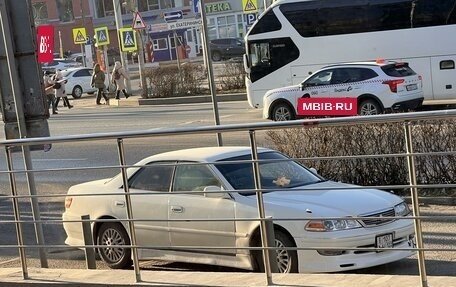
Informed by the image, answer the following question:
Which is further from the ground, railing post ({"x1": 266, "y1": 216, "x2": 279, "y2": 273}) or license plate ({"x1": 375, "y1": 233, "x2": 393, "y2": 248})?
railing post ({"x1": 266, "y1": 216, "x2": 279, "y2": 273})

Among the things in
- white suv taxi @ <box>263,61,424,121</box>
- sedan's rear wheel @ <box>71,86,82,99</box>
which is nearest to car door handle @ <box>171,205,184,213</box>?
white suv taxi @ <box>263,61,424,121</box>

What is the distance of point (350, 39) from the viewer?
2814 cm

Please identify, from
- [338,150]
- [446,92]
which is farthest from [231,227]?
[446,92]

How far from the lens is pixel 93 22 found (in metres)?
80.3

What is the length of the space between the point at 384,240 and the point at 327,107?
35.8ft

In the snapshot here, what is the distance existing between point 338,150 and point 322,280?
619 cm

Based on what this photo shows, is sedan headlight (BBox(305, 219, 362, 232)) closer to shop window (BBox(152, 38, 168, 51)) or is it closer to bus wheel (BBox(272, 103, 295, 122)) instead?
bus wheel (BBox(272, 103, 295, 122))

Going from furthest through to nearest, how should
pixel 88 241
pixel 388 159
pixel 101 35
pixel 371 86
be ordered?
pixel 101 35 → pixel 371 86 → pixel 388 159 → pixel 88 241

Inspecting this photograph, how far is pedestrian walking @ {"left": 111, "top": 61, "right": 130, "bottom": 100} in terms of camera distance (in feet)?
125

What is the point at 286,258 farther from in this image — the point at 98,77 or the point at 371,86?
the point at 98,77

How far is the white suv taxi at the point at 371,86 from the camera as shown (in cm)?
2331

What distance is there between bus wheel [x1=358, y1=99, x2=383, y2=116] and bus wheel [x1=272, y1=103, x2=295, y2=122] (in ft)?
6.69

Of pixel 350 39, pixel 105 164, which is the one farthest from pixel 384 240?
pixel 350 39

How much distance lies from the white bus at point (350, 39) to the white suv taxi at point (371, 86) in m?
2.71
